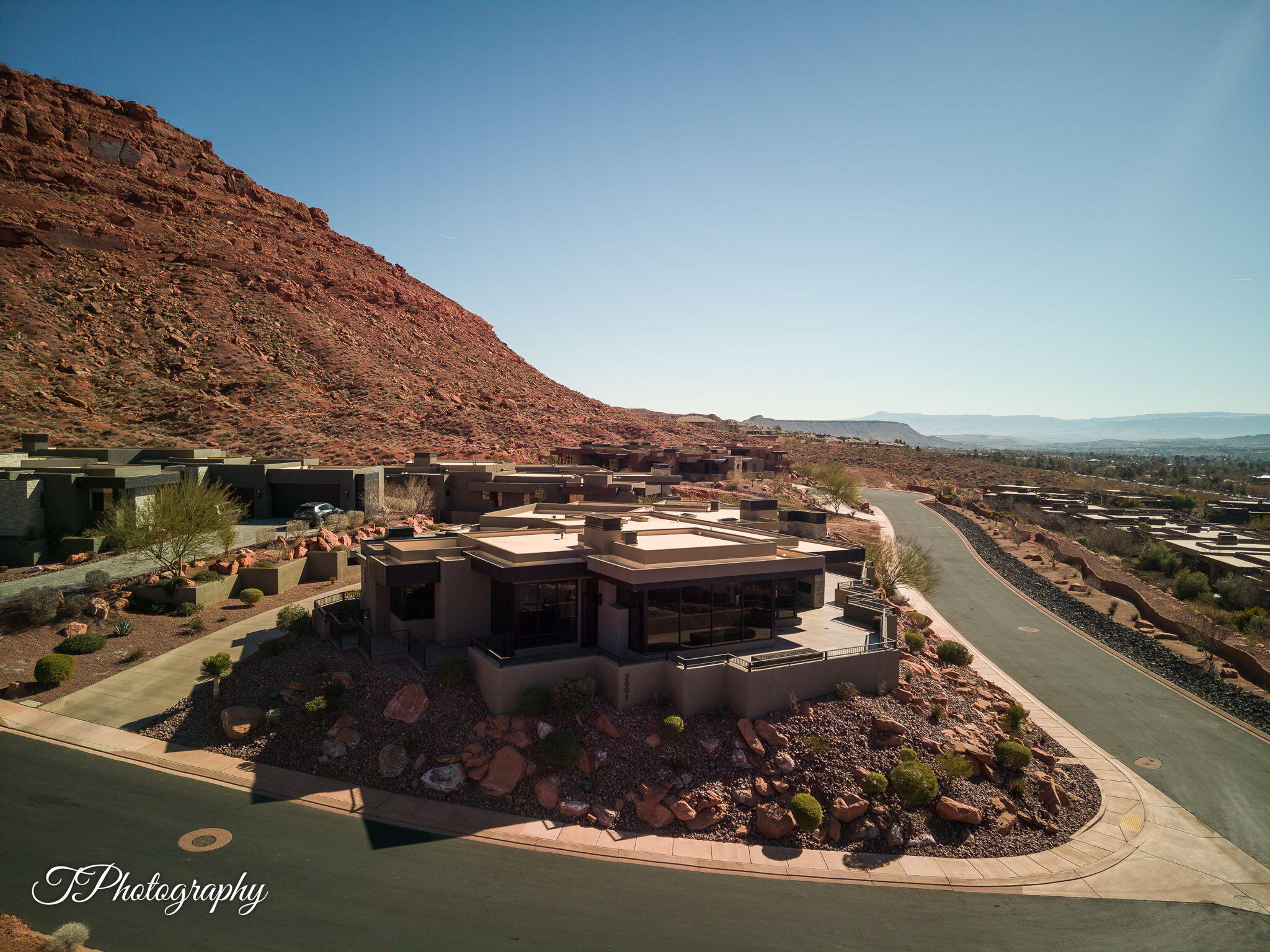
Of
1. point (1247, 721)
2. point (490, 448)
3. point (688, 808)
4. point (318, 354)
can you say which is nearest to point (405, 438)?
point (490, 448)

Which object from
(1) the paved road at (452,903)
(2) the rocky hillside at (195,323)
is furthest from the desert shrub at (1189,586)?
(2) the rocky hillside at (195,323)

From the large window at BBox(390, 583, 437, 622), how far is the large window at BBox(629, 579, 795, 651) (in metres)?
8.15

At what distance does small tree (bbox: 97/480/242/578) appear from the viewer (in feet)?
101

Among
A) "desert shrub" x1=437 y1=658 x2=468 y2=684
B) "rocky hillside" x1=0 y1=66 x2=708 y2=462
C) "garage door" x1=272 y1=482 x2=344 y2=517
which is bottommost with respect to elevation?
"desert shrub" x1=437 y1=658 x2=468 y2=684

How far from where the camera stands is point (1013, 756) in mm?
20781

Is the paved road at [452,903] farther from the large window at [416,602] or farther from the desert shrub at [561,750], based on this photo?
the large window at [416,602]

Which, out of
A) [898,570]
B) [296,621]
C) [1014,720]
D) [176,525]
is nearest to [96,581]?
[176,525]

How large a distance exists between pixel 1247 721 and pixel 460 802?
112 feet

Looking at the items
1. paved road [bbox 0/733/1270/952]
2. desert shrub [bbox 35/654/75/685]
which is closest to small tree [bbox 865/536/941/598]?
paved road [bbox 0/733/1270/952]

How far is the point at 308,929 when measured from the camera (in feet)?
42.9

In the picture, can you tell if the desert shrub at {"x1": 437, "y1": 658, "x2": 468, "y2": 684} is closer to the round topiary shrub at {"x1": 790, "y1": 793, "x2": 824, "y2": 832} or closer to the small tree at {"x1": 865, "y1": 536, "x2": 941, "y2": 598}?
the round topiary shrub at {"x1": 790, "y1": 793, "x2": 824, "y2": 832}

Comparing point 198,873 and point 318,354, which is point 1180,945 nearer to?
point 198,873

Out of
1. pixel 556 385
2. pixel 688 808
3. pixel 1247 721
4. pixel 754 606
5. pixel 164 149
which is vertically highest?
pixel 164 149

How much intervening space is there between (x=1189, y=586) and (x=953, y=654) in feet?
102
